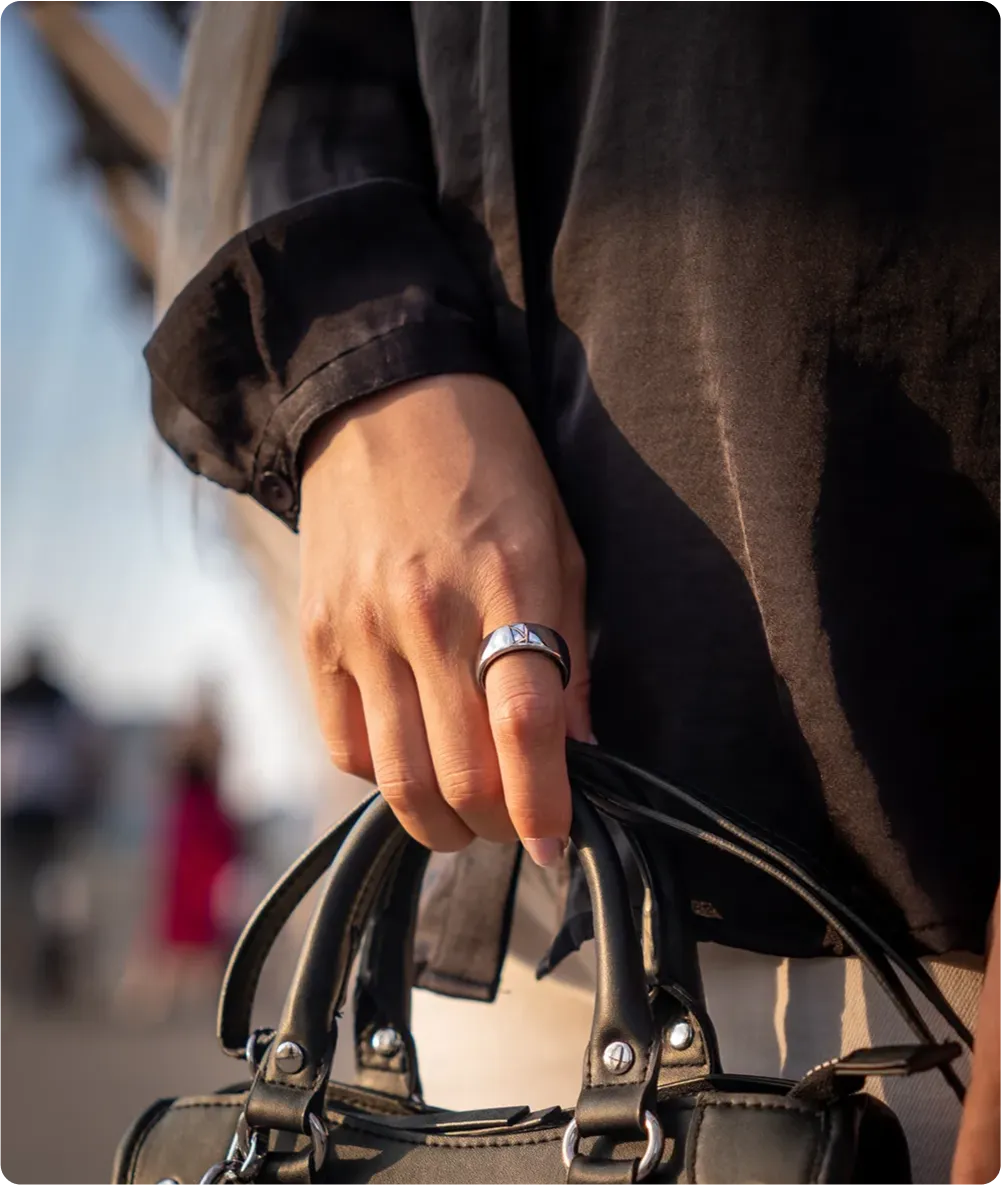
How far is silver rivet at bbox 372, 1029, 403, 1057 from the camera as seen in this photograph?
0.93m

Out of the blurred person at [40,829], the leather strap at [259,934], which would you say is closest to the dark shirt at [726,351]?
the leather strap at [259,934]

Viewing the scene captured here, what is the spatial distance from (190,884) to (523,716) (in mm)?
6558

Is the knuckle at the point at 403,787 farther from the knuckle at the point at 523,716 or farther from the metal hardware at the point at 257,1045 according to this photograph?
the metal hardware at the point at 257,1045

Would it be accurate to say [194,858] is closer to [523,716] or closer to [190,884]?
[190,884]

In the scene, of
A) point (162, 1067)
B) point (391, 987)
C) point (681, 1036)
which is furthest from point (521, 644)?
point (162, 1067)

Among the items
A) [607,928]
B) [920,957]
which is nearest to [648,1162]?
[607,928]

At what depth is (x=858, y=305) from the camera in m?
0.74

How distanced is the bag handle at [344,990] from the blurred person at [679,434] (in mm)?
49

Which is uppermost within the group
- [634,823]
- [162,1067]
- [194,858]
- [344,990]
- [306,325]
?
[306,325]

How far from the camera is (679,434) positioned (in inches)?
33.3

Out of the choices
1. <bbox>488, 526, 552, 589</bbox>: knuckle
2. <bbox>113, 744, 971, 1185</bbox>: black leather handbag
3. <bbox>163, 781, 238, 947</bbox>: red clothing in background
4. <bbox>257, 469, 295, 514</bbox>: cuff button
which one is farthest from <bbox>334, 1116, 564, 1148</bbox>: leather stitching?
<bbox>163, 781, 238, 947</bbox>: red clothing in background

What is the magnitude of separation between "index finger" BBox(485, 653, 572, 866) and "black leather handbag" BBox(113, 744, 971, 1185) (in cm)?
4

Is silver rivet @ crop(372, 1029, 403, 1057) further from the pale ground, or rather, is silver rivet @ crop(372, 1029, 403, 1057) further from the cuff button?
the cuff button

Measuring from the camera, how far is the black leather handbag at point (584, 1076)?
0.65 m
